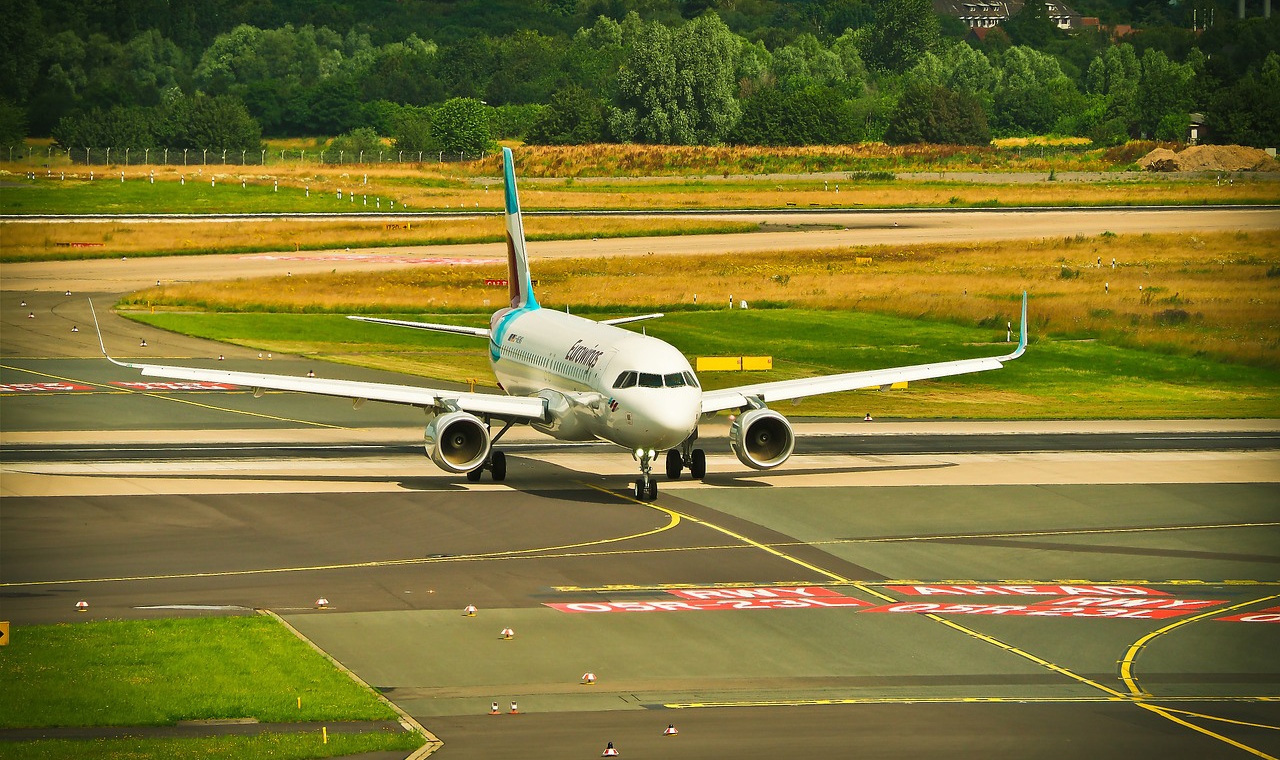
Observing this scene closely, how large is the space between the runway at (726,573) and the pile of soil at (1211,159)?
86.4m

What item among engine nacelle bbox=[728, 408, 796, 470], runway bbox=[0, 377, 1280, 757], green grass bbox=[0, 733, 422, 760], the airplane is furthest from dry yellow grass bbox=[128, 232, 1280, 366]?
green grass bbox=[0, 733, 422, 760]

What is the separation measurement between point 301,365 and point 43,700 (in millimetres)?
51088

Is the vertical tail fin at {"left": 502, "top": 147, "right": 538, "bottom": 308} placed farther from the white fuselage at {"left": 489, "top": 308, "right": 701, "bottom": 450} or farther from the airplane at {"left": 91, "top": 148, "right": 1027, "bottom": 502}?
the white fuselage at {"left": 489, "top": 308, "right": 701, "bottom": 450}

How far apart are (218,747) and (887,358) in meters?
58.1

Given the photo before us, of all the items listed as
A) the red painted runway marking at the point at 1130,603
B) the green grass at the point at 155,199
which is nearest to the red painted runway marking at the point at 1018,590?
the red painted runway marking at the point at 1130,603

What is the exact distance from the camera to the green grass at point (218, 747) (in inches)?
985

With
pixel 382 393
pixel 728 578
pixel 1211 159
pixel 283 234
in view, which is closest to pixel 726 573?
pixel 728 578

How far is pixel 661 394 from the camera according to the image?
46.7m

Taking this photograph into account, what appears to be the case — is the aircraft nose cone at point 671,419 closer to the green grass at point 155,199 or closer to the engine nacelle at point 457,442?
the engine nacelle at point 457,442

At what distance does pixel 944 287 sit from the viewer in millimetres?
103625

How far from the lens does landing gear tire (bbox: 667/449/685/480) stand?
52750mm

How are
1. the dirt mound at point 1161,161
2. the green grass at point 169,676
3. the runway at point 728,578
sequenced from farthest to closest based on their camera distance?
the dirt mound at point 1161,161, the runway at point 728,578, the green grass at point 169,676

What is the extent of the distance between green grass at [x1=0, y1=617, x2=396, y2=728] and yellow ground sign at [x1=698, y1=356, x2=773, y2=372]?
42586 millimetres

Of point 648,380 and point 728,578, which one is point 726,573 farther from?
point 648,380
